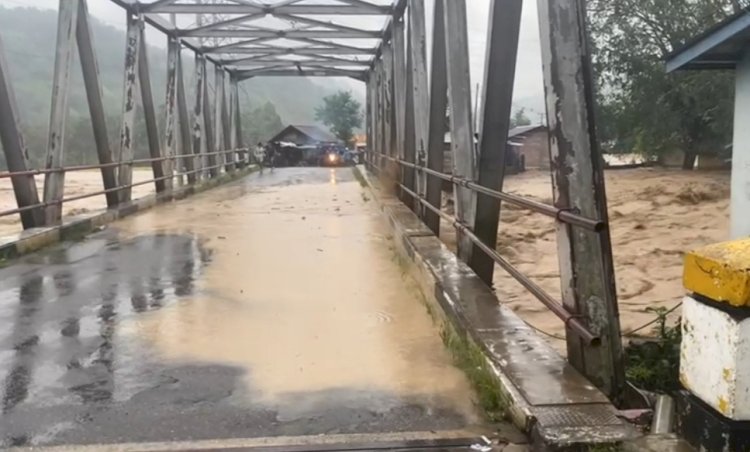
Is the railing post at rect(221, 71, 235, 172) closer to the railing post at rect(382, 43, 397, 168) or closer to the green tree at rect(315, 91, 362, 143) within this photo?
the railing post at rect(382, 43, 397, 168)

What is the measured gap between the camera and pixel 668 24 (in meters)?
23.2

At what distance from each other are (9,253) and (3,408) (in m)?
4.14

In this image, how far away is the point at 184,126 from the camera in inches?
637

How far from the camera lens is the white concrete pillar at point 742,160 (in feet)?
22.7

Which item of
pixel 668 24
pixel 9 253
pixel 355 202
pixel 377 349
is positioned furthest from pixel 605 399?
pixel 668 24

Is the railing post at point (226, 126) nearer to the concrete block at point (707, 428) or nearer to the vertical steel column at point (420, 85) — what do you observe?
the vertical steel column at point (420, 85)

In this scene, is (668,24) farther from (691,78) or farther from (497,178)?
(497,178)

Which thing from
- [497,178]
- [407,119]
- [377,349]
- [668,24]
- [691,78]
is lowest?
[377,349]

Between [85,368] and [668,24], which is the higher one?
[668,24]

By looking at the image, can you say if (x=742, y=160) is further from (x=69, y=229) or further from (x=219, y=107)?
(x=219, y=107)

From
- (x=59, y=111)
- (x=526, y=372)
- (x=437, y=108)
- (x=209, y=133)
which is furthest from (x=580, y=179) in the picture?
(x=209, y=133)

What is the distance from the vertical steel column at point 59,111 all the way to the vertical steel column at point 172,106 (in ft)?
17.7

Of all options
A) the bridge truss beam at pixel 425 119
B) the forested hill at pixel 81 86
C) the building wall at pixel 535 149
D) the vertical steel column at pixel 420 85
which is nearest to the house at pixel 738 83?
the bridge truss beam at pixel 425 119

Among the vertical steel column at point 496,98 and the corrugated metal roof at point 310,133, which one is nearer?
the vertical steel column at point 496,98
